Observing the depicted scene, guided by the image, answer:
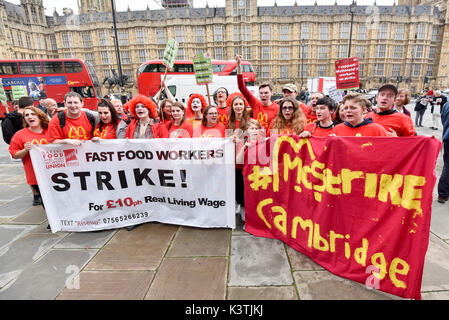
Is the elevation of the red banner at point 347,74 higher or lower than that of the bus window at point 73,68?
lower

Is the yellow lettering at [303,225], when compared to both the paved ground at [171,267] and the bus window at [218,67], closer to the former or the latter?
the paved ground at [171,267]

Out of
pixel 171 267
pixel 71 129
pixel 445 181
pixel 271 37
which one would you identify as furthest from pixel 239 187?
pixel 271 37

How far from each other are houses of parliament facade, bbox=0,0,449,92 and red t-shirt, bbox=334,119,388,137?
42.8 metres

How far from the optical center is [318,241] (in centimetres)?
245

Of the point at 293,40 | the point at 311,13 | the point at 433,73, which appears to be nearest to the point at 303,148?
the point at 293,40

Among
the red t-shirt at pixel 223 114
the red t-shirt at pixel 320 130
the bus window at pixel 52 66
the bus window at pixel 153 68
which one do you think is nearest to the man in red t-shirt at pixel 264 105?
the red t-shirt at pixel 223 114

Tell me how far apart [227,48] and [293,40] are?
11.7m

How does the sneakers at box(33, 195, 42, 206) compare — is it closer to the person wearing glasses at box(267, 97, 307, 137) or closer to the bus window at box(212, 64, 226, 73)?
the person wearing glasses at box(267, 97, 307, 137)

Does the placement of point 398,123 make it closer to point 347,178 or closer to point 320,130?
point 320,130

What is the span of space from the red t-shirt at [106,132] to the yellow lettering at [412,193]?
11.4ft

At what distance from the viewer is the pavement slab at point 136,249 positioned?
2549 mm

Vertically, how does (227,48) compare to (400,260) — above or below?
above

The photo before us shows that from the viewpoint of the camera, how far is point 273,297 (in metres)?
2.05
